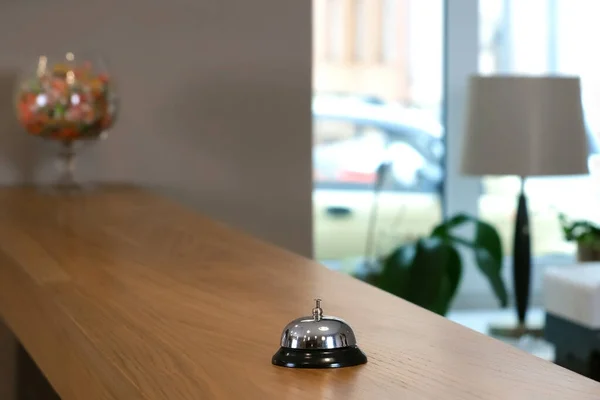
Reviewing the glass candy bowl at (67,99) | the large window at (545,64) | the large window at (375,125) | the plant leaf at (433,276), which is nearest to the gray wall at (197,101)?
the glass candy bowl at (67,99)

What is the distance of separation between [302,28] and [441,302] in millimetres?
1139

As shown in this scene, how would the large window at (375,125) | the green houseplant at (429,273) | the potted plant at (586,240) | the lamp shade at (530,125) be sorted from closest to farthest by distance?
the lamp shade at (530,125), the green houseplant at (429,273), the potted plant at (586,240), the large window at (375,125)

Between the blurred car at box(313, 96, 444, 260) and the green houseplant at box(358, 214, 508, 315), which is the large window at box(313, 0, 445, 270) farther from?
the green houseplant at box(358, 214, 508, 315)

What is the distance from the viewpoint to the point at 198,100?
7.87 ft

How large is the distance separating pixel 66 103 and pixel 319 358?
142 centimetres

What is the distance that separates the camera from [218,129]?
7.96 ft

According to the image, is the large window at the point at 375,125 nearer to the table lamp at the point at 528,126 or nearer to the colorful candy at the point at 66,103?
the table lamp at the point at 528,126

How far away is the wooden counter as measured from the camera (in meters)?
0.77

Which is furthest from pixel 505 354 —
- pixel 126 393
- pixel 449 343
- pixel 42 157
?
pixel 42 157

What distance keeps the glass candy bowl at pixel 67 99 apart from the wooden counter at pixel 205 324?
435 mm

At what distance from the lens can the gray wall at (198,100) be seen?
2266 mm

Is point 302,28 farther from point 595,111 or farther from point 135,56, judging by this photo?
point 595,111

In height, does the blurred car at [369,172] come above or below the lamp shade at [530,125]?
below

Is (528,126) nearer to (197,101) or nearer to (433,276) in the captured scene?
(433,276)
